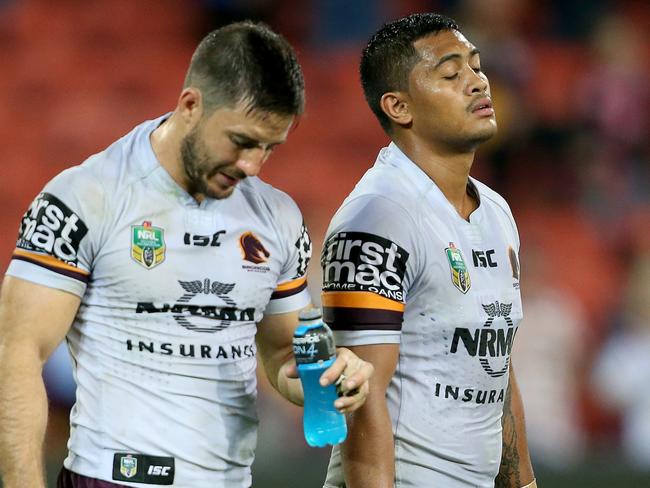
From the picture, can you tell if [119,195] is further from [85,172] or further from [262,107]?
[262,107]

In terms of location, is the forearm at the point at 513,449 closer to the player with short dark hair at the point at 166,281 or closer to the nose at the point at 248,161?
the player with short dark hair at the point at 166,281

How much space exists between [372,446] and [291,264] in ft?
1.87

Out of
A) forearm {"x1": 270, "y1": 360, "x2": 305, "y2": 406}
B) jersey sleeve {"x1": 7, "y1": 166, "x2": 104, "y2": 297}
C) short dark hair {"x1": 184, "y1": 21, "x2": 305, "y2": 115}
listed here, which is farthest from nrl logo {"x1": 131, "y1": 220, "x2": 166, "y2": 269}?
forearm {"x1": 270, "y1": 360, "x2": 305, "y2": 406}

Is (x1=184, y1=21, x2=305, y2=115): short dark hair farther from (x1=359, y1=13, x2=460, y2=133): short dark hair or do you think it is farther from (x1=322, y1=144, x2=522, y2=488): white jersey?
(x1=359, y1=13, x2=460, y2=133): short dark hair

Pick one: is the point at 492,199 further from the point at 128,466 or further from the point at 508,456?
the point at 128,466

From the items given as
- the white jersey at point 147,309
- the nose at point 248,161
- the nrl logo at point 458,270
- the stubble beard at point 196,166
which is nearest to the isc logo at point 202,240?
the white jersey at point 147,309

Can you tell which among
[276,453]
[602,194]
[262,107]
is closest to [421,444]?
[262,107]

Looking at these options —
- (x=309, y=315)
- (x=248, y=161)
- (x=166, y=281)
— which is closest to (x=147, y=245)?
(x=166, y=281)

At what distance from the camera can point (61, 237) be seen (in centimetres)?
288

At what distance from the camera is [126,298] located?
299 cm

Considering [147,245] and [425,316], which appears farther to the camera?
[425,316]

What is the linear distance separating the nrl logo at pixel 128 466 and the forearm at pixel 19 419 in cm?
23

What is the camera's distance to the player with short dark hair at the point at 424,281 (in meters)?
3.33

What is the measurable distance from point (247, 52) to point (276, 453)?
12.6ft
